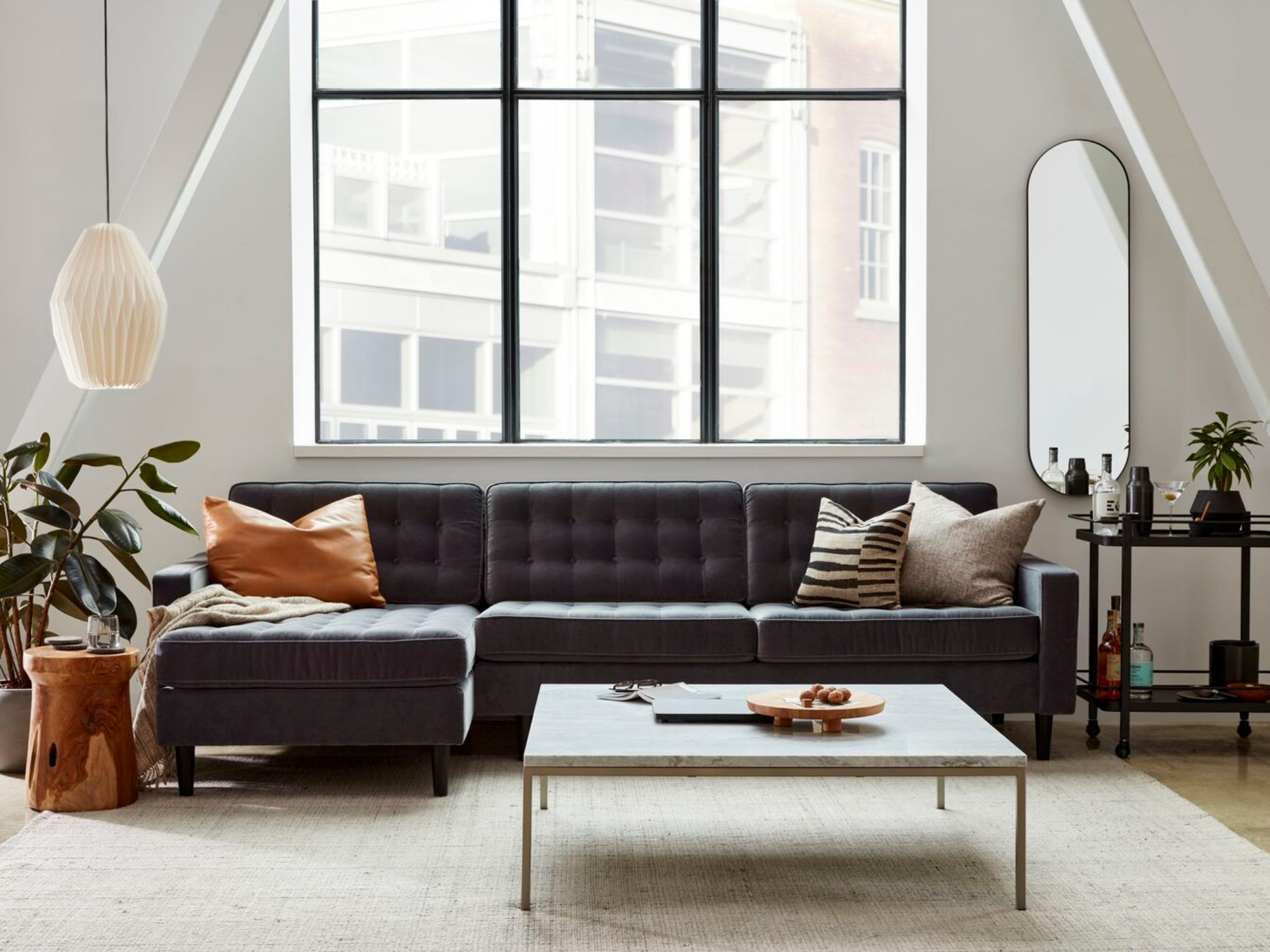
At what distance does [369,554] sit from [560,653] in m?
0.88

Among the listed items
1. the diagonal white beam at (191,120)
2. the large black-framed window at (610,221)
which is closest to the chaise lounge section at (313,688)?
the diagonal white beam at (191,120)

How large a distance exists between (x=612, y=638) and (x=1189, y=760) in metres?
1.98

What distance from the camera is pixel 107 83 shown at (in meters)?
4.72

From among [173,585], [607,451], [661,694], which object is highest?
[607,451]

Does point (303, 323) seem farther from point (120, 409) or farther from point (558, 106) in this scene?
point (558, 106)

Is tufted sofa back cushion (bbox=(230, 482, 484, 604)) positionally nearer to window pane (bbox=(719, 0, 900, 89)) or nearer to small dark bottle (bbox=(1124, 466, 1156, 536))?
window pane (bbox=(719, 0, 900, 89))

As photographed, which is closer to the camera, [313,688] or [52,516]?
[313,688]

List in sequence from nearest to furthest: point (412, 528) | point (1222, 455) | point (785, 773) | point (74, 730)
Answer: point (785, 773) → point (74, 730) → point (1222, 455) → point (412, 528)

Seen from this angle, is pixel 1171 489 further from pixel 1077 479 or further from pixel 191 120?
pixel 191 120

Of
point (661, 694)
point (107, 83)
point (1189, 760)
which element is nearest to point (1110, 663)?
point (1189, 760)

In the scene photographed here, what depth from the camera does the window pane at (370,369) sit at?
199 inches

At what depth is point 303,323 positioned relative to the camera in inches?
194

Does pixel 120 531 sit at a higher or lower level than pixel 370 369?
lower

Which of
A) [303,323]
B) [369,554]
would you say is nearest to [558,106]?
[303,323]
